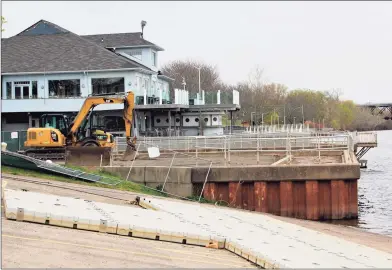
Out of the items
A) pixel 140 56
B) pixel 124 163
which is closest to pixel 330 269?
pixel 124 163

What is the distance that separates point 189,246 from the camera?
484 inches

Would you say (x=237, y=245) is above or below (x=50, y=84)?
below

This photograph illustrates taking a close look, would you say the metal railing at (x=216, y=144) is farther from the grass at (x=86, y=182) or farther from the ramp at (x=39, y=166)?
the ramp at (x=39, y=166)

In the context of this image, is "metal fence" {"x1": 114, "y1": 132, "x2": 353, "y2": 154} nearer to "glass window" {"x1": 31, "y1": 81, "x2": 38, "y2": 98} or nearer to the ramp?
the ramp

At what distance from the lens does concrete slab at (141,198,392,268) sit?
1140cm

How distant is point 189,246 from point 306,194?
1258cm

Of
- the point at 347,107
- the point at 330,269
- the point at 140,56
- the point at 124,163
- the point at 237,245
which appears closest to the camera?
the point at 330,269

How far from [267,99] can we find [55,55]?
52.8m

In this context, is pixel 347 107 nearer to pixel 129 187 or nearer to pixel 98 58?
pixel 98 58

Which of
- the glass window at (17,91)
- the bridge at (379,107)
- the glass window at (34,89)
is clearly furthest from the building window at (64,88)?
the bridge at (379,107)

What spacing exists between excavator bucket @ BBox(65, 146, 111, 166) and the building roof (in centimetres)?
1815

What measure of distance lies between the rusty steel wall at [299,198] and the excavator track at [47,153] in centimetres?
1146

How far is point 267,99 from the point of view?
97.8m

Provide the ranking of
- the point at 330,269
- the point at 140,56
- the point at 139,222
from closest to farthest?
1. the point at 330,269
2. the point at 139,222
3. the point at 140,56
